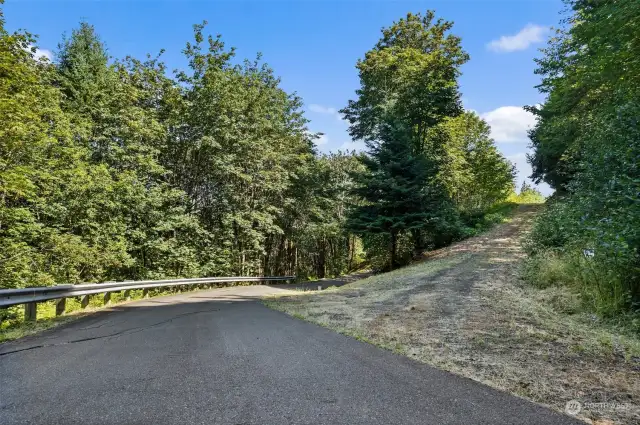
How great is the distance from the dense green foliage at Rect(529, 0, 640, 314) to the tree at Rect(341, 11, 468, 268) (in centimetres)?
648

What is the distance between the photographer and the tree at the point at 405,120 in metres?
18.3

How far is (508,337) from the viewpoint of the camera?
15.5 feet

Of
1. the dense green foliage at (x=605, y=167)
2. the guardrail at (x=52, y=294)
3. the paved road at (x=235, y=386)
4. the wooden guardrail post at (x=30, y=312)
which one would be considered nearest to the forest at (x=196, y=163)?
the guardrail at (x=52, y=294)

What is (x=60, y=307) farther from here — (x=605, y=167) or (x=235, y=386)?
(x=605, y=167)

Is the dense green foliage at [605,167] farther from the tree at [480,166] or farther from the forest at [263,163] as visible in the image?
the tree at [480,166]

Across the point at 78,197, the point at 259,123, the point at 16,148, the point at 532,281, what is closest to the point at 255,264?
the point at 259,123

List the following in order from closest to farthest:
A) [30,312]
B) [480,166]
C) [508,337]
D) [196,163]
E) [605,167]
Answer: [508,337]
[30,312]
[605,167]
[196,163]
[480,166]

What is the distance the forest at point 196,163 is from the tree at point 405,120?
0.33ft

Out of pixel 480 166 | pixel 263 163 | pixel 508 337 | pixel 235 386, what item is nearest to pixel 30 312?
pixel 235 386

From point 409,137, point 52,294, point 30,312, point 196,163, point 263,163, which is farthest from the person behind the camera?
point 263,163

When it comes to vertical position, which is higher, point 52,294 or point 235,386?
point 52,294

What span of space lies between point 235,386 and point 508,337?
3.70 m

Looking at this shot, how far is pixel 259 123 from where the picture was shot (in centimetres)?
2262

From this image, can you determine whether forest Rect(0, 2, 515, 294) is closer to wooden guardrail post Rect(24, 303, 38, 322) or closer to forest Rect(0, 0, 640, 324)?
forest Rect(0, 0, 640, 324)
